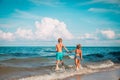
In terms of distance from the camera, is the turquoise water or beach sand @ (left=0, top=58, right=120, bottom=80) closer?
beach sand @ (left=0, top=58, right=120, bottom=80)

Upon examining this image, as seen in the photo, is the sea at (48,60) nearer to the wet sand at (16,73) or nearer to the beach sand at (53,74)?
the wet sand at (16,73)

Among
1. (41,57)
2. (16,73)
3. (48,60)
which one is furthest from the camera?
(41,57)

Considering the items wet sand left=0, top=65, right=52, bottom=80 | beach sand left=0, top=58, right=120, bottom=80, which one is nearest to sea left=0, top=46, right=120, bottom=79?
wet sand left=0, top=65, right=52, bottom=80

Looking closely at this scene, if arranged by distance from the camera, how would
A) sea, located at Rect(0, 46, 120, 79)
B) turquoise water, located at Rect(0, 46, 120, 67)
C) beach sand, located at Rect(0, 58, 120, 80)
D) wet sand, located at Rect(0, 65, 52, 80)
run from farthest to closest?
turquoise water, located at Rect(0, 46, 120, 67), sea, located at Rect(0, 46, 120, 79), wet sand, located at Rect(0, 65, 52, 80), beach sand, located at Rect(0, 58, 120, 80)

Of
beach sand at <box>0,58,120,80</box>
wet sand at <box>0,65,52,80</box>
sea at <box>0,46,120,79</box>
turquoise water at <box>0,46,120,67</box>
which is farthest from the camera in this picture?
turquoise water at <box>0,46,120,67</box>

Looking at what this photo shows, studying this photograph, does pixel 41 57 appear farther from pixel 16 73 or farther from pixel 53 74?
pixel 53 74

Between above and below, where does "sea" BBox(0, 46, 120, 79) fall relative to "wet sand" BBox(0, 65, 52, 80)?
below

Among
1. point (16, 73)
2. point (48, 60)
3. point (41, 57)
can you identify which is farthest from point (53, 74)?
point (41, 57)

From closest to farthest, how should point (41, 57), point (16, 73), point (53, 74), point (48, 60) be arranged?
point (53, 74) → point (16, 73) → point (48, 60) → point (41, 57)

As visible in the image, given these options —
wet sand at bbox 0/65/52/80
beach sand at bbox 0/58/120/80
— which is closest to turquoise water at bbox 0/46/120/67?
wet sand at bbox 0/65/52/80

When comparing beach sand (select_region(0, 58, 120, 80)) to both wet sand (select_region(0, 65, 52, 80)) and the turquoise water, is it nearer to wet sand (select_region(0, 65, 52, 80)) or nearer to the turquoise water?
wet sand (select_region(0, 65, 52, 80))

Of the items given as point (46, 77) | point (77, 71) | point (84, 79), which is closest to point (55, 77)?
point (46, 77)

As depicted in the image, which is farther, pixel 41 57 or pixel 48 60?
pixel 41 57

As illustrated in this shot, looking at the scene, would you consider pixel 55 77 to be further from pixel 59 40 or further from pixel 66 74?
pixel 59 40
